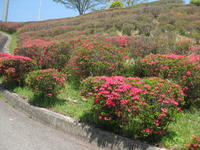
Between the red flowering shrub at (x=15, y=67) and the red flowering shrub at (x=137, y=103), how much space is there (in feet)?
15.3

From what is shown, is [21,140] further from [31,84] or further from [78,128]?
[31,84]

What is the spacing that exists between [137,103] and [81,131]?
167 centimetres

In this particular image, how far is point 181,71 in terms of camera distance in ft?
18.8

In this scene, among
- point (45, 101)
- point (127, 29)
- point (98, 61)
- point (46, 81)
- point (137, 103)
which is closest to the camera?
point (137, 103)

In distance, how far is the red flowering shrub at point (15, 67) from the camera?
8367mm

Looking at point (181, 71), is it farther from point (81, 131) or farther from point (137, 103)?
point (81, 131)

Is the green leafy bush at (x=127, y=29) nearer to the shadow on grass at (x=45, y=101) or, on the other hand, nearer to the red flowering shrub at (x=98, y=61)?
the red flowering shrub at (x=98, y=61)

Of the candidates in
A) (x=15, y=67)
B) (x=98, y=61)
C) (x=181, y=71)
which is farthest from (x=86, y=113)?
(x=15, y=67)

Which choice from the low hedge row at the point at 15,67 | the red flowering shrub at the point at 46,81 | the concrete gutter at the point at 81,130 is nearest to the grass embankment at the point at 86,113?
the concrete gutter at the point at 81,130

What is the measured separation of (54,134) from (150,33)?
1103 centimetres

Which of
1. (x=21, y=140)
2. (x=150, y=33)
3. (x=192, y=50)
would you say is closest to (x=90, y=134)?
(x=21, y=140)

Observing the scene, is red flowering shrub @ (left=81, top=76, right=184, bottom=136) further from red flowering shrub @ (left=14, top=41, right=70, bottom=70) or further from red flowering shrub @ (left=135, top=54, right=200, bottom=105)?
red flowering shrub @ (left=14, top=41, right=70, bottom=70)

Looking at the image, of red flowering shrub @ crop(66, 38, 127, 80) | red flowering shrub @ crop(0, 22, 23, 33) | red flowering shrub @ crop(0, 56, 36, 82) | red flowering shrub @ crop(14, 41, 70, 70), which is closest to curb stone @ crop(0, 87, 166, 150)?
red flowering shrub @ crop(0, 56, 36, 82)

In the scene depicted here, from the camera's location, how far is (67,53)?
1002cm
